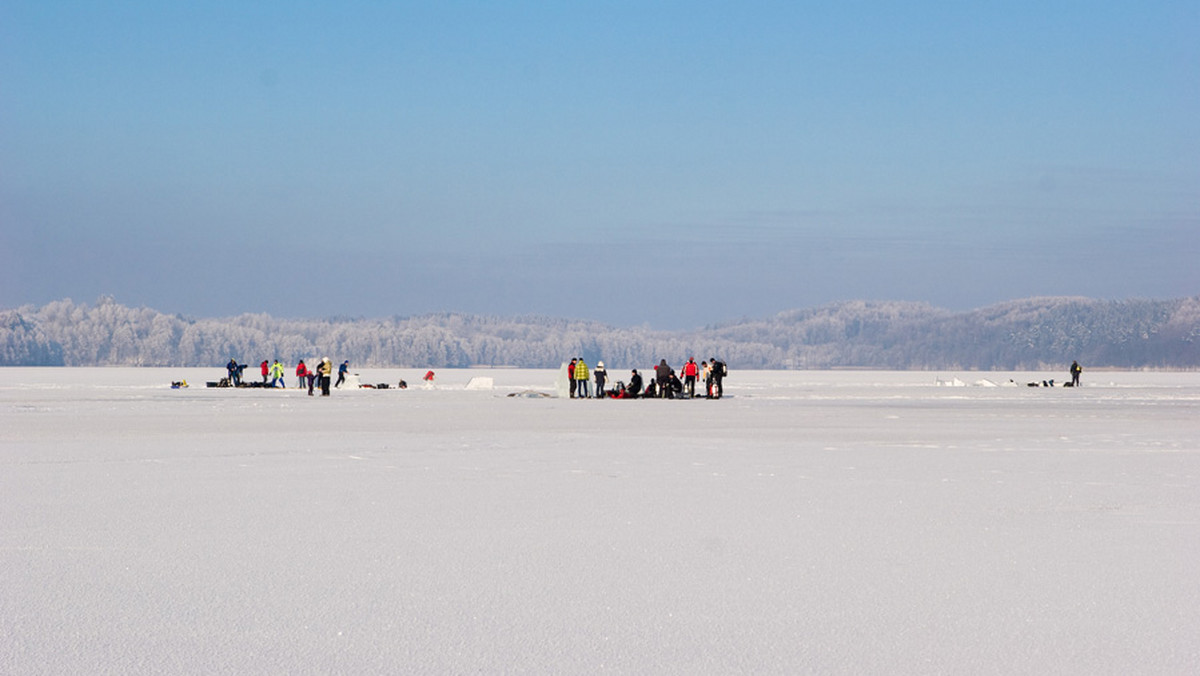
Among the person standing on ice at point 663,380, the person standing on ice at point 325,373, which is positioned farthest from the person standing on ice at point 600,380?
the person standing on ice at point 325,373

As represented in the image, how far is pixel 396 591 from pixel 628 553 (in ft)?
5.94

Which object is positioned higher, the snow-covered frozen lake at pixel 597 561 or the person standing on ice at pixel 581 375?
the person standing on ice at pixel 581 375

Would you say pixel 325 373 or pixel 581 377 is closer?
pixel 325 373

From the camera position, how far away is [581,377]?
41219mm

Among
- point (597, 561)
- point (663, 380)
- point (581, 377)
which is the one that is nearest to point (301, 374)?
point (581, 377)

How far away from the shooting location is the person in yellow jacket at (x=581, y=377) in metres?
41.0

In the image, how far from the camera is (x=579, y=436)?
2014 cm

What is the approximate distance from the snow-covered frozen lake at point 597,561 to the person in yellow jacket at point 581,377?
24.3m

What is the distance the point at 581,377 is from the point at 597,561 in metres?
33.7

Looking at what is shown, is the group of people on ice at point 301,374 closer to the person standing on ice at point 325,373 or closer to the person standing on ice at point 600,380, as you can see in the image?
the person standing on ice at point 325,373

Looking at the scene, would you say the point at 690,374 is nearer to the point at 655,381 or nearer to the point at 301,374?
the point at 655,381

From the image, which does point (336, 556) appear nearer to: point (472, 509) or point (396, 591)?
point (396, 591)

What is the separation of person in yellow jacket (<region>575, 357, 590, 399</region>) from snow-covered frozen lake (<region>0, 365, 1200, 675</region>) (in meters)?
24.3

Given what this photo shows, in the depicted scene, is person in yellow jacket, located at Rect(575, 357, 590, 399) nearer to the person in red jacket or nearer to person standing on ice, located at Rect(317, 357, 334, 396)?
the person in red jacket
